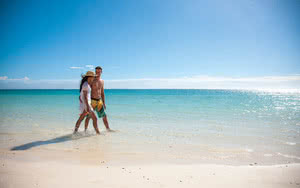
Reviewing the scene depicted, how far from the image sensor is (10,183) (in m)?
2.56

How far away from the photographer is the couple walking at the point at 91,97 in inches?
222

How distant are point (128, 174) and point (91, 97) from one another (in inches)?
151

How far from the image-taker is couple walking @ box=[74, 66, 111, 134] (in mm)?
5633

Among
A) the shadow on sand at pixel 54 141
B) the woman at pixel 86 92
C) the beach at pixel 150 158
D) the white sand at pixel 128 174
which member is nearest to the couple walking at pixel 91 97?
the woman at pixel 86 92

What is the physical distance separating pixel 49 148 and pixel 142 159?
2471 mm

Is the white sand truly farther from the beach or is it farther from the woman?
the woman

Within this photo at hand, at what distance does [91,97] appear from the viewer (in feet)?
20.4

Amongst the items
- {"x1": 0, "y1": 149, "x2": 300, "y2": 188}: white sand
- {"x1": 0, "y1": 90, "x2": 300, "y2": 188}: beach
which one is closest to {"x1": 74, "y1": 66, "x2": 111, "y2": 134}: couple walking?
{"x1": 0, "y1": 90, "x2": 300, "y2": 188}: beach

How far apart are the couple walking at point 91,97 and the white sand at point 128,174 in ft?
7.15

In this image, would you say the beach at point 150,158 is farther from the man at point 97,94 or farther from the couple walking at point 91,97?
the man at point 97,94

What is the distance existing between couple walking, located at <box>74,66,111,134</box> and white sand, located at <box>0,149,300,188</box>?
2.18 meters

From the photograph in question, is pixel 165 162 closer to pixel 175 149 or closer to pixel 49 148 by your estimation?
pixel 175 149

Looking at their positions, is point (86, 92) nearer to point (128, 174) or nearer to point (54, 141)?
point (54, 141)

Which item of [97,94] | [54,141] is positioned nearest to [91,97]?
[97,94]
